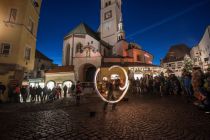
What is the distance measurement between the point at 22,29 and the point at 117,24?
137 feet

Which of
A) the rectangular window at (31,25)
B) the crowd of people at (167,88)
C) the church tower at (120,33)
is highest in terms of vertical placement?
the church tower at (120,33)

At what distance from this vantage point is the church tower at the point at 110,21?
54.3m

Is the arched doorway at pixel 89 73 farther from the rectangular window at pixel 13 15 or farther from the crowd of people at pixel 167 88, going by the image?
the rectangular window at pixel 13 15

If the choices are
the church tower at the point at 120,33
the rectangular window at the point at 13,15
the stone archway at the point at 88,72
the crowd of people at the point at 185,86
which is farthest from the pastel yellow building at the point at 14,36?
the church tower at the point at 120,33

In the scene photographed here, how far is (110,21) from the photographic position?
56844 millimetres

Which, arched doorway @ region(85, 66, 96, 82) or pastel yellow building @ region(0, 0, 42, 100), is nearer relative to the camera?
pastel yellow building @ region(0, 0, 42, 100)

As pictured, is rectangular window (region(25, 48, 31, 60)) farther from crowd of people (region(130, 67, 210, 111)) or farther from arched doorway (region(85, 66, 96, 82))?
crowd of people (region(130, 67, 210, 111))

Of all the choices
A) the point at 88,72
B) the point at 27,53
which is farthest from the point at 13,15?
the point at 88,72

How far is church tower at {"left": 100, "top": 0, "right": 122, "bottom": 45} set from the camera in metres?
54.3

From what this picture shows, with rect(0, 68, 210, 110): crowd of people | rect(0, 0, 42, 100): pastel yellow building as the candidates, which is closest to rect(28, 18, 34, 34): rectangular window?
rect(0, 0, 42, 100): pastel yellow building

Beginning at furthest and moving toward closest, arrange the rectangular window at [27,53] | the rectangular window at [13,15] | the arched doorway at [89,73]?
the arched doorway at [89,73]
the rectangular window at [27,53]
the rectangular window at [13,15]

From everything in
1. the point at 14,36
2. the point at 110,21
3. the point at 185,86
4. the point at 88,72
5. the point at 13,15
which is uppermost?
the point at 110,21

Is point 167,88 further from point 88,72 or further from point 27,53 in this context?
point 88,72

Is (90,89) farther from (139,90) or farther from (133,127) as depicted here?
(133,127)
